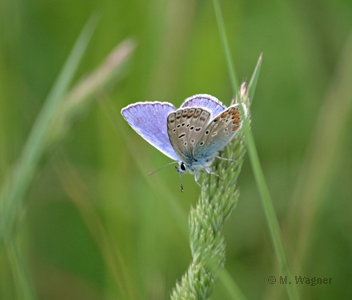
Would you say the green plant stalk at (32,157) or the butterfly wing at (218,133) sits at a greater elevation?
the green plant stalk at (32,157)

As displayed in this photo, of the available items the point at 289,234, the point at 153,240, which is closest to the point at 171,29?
the point at 153,240

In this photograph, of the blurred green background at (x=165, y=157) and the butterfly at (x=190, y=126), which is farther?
the blurred green background at (x=165, y=157)

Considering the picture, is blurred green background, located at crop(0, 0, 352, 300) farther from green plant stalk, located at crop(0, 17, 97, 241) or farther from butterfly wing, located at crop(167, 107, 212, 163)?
butterfly wing, located at crop(167, 107, 212, 163)

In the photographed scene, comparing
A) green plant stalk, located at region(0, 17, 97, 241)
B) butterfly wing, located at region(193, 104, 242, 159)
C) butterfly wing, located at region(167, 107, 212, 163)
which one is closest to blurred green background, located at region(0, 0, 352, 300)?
green plant stalk, located at region(0, 17, 97, 241)

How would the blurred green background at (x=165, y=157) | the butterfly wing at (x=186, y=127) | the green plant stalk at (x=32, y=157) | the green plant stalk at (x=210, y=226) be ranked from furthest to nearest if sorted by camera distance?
1. the blurred green background at (x=165, y=157)
2. the butterfly wing at (x=186, y=127)
3. the green plant stalk at (x=32, y=157)
4. the green plant stalk at (x=210, y=226)

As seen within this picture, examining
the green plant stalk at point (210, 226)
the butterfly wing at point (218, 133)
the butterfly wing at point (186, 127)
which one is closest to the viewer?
the green plant stalk at point (210, 226)

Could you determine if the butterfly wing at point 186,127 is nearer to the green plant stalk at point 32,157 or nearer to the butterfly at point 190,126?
the butterfly at point 190,126

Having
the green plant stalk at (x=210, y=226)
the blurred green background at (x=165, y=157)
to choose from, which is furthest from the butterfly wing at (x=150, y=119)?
the green plant stalk at (x=210, y=226)

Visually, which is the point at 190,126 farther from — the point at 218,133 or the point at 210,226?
the point at 210,226
